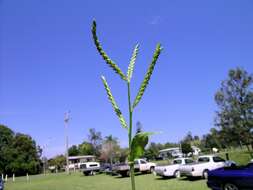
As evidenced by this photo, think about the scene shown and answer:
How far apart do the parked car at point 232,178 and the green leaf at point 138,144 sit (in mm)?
11774

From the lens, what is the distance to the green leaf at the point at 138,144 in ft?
4.00

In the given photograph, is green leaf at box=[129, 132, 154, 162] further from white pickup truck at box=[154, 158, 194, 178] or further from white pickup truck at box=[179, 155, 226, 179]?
white pickup truck at box=[154, 158, 194, 178]

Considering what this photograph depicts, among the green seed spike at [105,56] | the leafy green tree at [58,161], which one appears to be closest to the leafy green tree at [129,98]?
the green seed spike at [105,56]

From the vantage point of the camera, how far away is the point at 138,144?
4.04ft

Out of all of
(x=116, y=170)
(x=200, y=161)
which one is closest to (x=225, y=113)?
(x=200, y=161)

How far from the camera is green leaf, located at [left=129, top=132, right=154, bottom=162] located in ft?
4.00

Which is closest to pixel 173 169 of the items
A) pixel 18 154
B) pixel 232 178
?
pixel 232 178

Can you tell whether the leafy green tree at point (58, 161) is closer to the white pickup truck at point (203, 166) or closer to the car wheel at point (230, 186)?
the white pickup truck at point (203, 166)

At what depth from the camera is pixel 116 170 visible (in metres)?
33.6

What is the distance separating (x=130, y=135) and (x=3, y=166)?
75.9 m

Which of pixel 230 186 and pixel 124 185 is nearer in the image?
pixel 230 186

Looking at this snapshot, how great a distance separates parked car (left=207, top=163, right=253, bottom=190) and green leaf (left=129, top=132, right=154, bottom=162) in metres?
11.8

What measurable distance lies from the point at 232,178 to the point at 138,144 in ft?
41.4

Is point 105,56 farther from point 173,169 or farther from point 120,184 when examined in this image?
point 173,169
